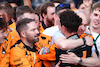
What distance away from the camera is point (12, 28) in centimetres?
330

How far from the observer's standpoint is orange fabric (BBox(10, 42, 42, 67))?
7.15ft

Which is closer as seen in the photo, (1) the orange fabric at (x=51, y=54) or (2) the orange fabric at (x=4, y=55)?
(1) the orange fabric at (x=51, y=54)

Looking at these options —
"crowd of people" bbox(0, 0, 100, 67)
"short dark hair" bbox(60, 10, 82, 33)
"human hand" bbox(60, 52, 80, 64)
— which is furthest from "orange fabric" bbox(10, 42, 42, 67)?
"short dark hair" bbox(60, 10, 82, 33)

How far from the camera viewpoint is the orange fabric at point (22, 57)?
218cm

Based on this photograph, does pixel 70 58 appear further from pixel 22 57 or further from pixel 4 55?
pixel 4 55

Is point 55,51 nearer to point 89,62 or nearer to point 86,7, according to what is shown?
point 89,62

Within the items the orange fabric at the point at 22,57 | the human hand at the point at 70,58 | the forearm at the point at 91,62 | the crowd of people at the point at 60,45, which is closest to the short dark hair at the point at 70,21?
the crowd of people at the point at 60,45

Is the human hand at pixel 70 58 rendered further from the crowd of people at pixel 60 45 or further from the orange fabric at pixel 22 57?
the orange fabric at pixel 22 57

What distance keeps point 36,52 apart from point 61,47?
760 mm

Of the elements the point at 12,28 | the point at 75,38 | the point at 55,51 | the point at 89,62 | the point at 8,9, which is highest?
the point at 8,9

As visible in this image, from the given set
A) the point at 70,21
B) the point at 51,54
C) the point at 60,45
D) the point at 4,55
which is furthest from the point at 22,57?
the point at 70,21

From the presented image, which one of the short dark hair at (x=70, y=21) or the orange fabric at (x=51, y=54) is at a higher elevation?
the short dark hair at (x=70, y=21)

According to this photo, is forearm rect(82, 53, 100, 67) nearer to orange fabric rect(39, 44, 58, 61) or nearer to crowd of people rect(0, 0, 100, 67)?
crowd of people rect(0, 0, 100, 67)

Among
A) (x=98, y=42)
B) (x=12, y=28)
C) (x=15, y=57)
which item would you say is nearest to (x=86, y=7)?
(x=98, y=42)
